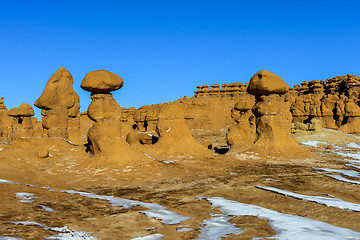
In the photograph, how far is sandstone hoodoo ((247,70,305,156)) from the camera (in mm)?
14703

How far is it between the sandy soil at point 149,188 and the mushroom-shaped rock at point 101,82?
277cm

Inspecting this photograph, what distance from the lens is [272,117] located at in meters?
14.9

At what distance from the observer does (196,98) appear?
49.2 metres

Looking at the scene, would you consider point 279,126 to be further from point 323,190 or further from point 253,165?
point 323,190

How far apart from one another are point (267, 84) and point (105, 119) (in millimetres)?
7862

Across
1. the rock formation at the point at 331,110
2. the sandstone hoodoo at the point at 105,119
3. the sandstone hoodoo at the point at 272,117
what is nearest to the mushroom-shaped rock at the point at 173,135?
the sandstone hoodoo at the point at 272,117

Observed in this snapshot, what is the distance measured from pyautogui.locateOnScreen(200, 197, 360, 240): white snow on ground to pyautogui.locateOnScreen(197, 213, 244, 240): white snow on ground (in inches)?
14.3

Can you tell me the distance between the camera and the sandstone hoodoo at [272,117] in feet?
48.2

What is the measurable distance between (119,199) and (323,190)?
16.6 ft

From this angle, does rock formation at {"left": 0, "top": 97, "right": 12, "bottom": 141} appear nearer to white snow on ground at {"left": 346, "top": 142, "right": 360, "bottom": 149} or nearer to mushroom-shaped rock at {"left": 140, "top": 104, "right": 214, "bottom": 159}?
mushroom-shaped rock at {"left": 140, "top": 104, "right": 214, "bottom": 159}

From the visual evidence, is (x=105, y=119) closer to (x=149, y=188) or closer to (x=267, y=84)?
(x=149, y=188)

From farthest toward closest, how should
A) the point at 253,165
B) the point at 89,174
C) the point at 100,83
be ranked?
the point at 253,165
the point at 100,83
the point at 89,174

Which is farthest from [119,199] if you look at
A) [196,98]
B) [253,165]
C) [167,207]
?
[196,98]

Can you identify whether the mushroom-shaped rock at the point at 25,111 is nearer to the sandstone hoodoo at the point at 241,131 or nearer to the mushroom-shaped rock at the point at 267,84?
the sandstone hoodoo at the point at 241,131
